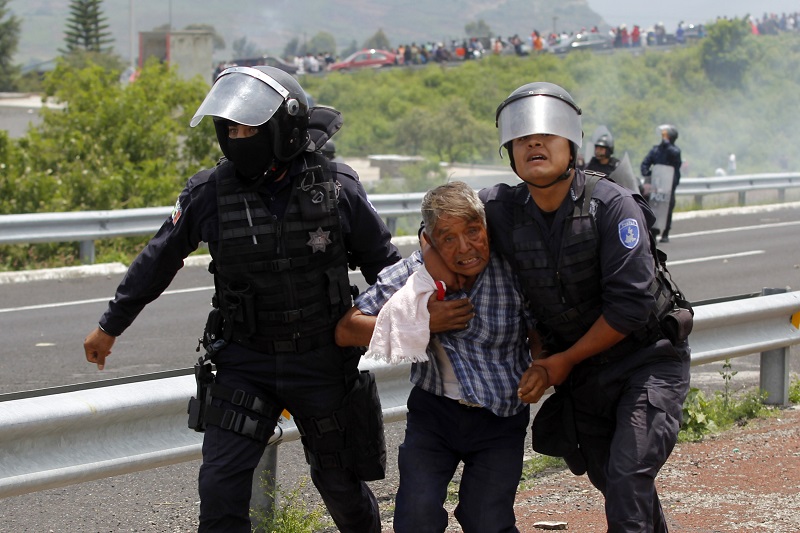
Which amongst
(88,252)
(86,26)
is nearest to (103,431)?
(88,252)

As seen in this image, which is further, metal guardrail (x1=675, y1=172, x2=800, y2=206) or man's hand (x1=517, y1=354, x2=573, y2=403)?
metal guardrail (x1=675, y1=172, x2=800, y2=206)

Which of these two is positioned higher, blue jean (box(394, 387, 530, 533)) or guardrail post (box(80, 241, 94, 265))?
guardrail post (box(80, 241, 94, 265))

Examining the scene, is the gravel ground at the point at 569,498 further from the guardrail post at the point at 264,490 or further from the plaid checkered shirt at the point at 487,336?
the plaid checkered shirt at the point at 487,336

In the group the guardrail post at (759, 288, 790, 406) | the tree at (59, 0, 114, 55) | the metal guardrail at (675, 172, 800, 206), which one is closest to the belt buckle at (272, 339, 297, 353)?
the guardrail post at (759, 288, 790, 406)

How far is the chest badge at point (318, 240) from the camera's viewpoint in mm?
3879

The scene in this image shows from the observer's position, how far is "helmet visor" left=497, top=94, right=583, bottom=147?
11.9 ft

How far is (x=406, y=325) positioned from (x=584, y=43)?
66.6 m

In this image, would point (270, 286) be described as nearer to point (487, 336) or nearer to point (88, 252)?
point (487, 336)

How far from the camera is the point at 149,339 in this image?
933 centimetres

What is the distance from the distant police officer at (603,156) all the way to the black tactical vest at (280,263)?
29.3 feet

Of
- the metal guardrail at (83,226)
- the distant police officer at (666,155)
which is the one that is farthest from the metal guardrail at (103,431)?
the distant police officer at (666,155)

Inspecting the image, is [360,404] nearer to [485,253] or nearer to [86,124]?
[485,253]

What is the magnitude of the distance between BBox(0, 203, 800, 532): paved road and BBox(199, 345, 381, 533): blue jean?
3.60ft

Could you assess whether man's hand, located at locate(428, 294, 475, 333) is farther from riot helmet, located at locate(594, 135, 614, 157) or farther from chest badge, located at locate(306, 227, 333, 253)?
riot helmet, located at locate(594, 135, 614, 157)
